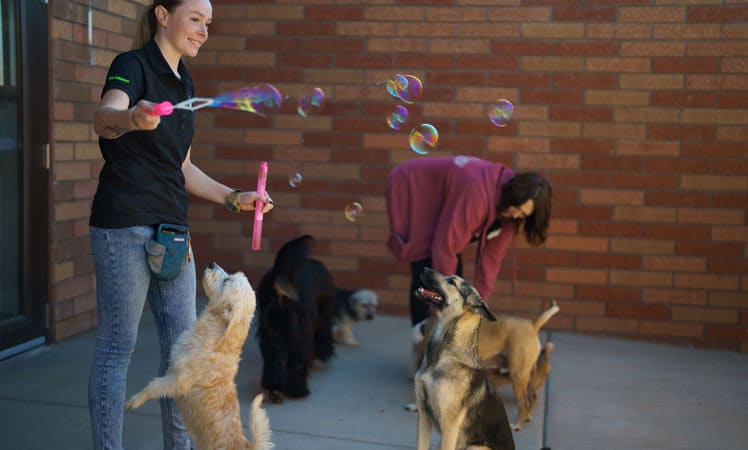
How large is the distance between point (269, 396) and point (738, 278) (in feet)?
13.4

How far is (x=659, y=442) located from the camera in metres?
4.67

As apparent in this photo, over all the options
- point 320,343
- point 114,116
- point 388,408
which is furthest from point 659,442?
point 114,116

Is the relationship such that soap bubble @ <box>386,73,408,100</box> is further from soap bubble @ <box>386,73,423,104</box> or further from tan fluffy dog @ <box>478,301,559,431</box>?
tan fluffy dog @ <box>478,301,559,431</box>

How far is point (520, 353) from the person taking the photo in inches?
196

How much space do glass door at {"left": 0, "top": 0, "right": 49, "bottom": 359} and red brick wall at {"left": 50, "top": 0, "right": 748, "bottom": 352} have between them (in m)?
0.69

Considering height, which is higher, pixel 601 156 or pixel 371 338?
pixel 601 156

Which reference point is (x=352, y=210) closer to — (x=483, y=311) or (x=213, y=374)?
(x=483, y=311)

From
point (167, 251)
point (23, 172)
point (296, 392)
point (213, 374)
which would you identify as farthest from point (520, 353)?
point (23, 172)

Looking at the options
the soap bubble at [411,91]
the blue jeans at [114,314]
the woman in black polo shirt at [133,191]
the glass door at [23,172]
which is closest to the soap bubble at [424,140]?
the soap bubble at [411,91]

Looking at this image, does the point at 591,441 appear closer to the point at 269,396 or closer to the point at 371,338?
the point at 269,396

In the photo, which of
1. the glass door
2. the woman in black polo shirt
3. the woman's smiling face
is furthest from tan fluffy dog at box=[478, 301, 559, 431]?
the glass door

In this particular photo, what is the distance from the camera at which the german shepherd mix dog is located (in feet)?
12.5

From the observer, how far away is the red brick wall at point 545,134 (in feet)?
21.9

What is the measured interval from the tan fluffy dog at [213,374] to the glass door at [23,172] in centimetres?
256
